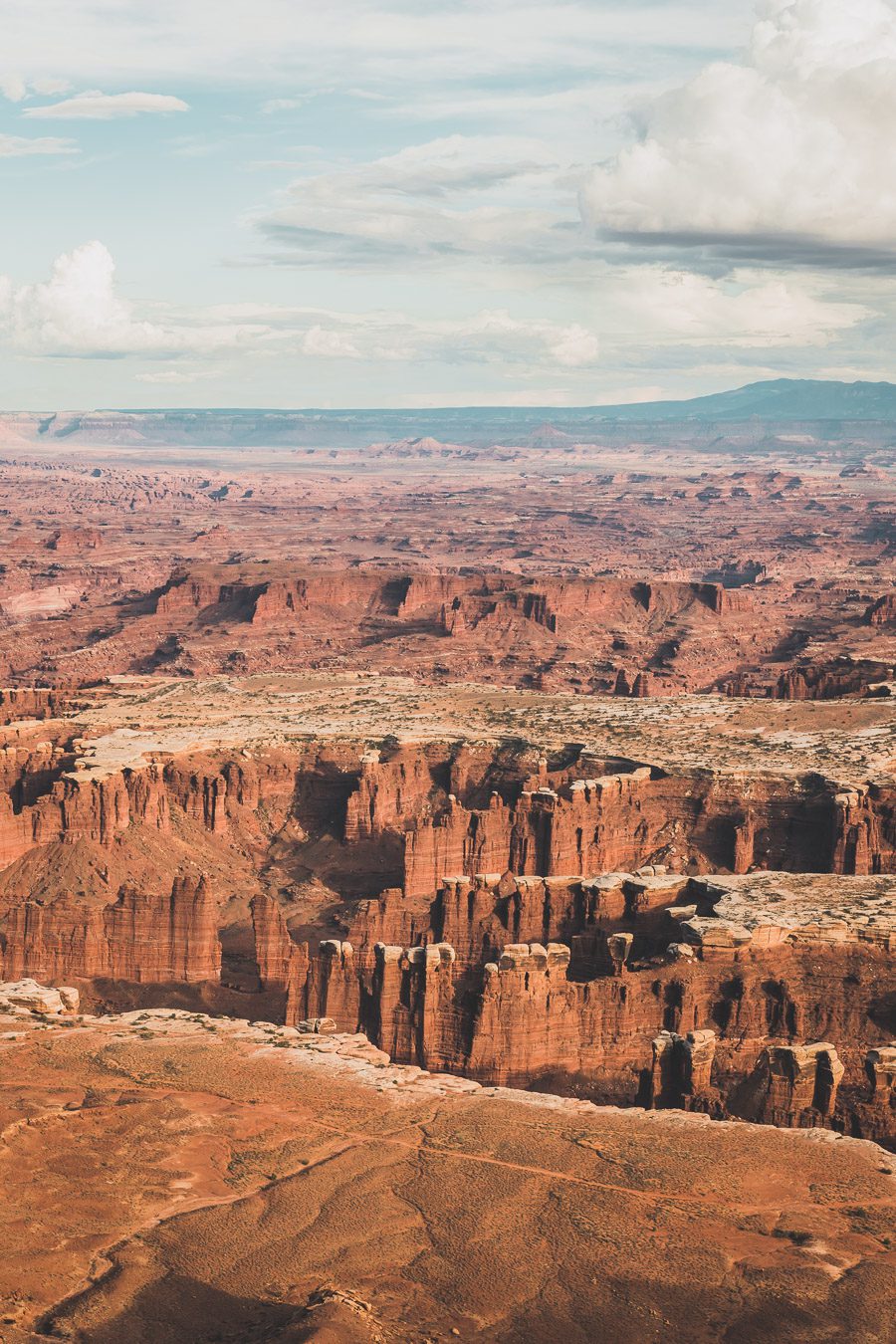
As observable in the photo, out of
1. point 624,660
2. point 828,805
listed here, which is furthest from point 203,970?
point 624,660

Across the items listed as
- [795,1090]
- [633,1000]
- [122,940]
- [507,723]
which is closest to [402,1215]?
[795,1090]

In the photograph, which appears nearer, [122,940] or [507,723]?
[122,940]

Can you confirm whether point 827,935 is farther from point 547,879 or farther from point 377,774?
point 377,774

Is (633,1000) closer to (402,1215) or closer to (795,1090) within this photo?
(795,1090)

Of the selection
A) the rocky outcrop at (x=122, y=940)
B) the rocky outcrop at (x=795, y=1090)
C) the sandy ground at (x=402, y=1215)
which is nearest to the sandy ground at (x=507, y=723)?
the rocky outcrop at (x=122, y=940)

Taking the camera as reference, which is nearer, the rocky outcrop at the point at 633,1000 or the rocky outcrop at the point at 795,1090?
the rocky outcrop at the point at 795,1090

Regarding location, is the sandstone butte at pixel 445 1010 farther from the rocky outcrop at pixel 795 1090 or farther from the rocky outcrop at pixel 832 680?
the rocky outcrop at pixel 832 680

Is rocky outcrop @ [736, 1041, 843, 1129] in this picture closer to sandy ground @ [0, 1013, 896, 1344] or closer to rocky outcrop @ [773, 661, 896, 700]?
sandy ground @ [0, 1013, 896, 1344]

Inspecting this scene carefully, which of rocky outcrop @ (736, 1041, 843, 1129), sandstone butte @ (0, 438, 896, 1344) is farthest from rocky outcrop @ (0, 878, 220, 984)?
rocky outcrop @ (736, 1041, 843, 1129)
